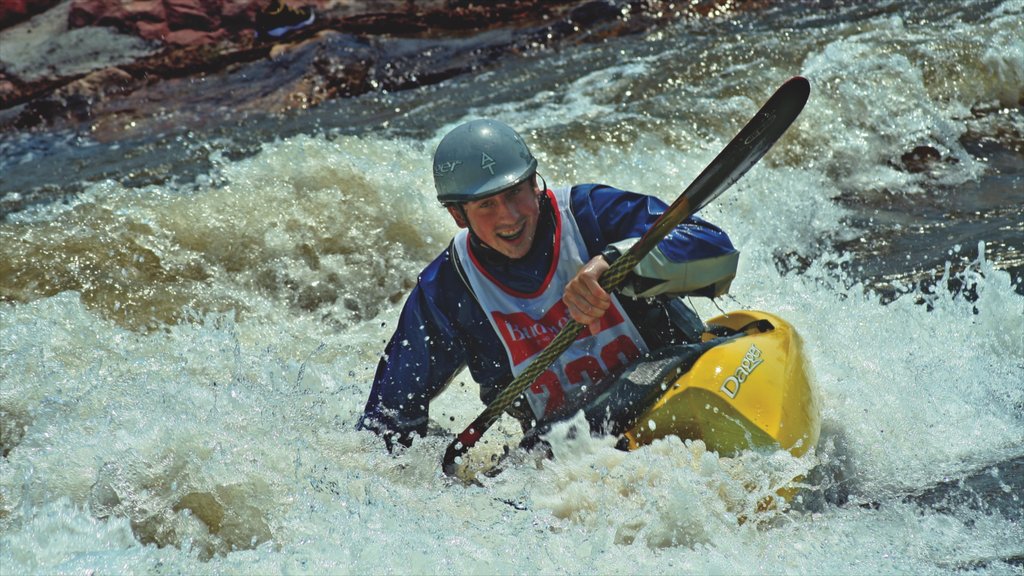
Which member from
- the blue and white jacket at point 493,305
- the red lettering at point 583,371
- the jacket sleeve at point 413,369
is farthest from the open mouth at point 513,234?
the red lettering at point 583,371

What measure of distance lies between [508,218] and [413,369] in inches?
24.6

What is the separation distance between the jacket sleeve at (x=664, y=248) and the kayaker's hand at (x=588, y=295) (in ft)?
0.28

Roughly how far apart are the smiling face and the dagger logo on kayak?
0.74 metres

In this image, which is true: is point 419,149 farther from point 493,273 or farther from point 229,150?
point 493,273

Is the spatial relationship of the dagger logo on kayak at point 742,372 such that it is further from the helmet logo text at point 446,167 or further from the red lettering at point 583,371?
the helmet logo text at point 446,167

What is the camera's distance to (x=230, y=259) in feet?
19.4

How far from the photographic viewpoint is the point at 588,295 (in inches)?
117

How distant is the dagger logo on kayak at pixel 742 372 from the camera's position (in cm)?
301

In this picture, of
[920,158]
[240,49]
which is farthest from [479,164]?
[240,49]

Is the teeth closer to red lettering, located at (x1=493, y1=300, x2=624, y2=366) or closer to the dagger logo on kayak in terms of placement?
red lettering, located at (x1=493, y1=300, x2=624, y2=366)

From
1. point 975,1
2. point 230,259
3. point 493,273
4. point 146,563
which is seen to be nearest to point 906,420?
point 493,273

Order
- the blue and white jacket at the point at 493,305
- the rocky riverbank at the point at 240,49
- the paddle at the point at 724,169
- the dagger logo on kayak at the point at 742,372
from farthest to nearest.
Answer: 1. the rocky riverbank at the point at 240,49
2. the blue and white jacket at the point at 493,305
3. the dagger logo on kayak at the point at 742,372
4. the paddle at the point at 724,169

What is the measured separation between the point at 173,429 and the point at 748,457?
1.93m

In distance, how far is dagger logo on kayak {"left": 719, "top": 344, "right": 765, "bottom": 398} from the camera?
301 cm
